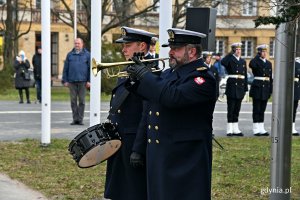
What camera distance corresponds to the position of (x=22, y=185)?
8.94 metres

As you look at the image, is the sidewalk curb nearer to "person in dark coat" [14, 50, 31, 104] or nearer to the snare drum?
the snare drum

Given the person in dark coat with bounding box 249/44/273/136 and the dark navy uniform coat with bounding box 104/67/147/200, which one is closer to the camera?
the dark navy uniform coat with bounding box 104/67/147/200

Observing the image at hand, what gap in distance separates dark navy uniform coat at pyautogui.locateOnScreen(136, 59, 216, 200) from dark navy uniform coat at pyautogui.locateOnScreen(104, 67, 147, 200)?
2.70 feet

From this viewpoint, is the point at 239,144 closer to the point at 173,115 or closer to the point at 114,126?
the point at 114,126

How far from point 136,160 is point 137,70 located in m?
1.05

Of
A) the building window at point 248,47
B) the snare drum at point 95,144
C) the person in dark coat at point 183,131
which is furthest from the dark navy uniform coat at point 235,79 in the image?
the building window at point 248,47

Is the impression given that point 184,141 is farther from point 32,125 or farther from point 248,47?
point 248,47

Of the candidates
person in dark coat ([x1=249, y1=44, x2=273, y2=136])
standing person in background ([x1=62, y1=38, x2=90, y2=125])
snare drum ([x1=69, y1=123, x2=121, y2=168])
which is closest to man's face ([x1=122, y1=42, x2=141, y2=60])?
snare drum ([x1=69, y1=123, x2=121, y2=168])

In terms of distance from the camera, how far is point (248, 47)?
6266 centimetres

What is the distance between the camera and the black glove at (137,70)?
507cm

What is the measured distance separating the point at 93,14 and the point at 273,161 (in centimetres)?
425

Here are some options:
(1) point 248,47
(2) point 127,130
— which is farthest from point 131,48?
(1) point 248,47

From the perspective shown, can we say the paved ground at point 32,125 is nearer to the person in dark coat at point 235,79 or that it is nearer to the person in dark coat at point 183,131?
the person in dark coat at point 235,79

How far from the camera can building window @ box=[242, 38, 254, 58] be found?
62.0 m
